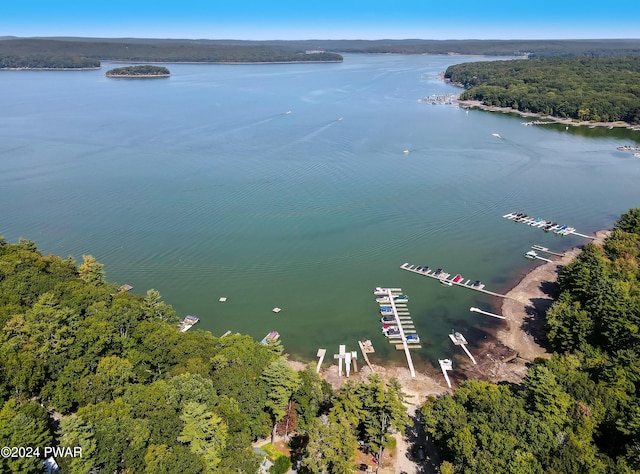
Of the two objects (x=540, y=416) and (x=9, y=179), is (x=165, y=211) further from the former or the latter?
(x=540, y=416)

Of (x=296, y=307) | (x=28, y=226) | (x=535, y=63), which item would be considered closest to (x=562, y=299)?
(x=296, y=307)

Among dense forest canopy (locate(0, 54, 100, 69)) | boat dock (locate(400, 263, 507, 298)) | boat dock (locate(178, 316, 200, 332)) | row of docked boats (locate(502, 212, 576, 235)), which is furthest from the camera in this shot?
dense forest canopy (locate(0, 54, 100, 69))

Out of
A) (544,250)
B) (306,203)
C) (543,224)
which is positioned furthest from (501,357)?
(306,203)

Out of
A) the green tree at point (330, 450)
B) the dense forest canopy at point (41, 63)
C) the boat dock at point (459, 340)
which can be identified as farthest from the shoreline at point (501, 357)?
the dense forest canopy at point (41, 63)

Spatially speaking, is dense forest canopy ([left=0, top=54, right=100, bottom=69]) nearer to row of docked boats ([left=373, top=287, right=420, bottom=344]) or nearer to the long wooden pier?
row of docked boats ([left=373, top=287, right=420, bottom=344])

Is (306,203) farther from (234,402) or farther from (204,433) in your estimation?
(204,433)

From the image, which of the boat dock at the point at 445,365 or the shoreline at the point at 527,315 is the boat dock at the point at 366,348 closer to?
the boat dock at the point at 445,365

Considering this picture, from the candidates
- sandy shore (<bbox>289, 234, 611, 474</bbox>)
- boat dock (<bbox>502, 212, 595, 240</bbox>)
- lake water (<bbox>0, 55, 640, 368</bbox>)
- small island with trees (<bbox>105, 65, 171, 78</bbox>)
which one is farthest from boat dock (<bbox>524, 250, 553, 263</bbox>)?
small island with trees (<bbox>105, 65, 171, 78</bbox>)
